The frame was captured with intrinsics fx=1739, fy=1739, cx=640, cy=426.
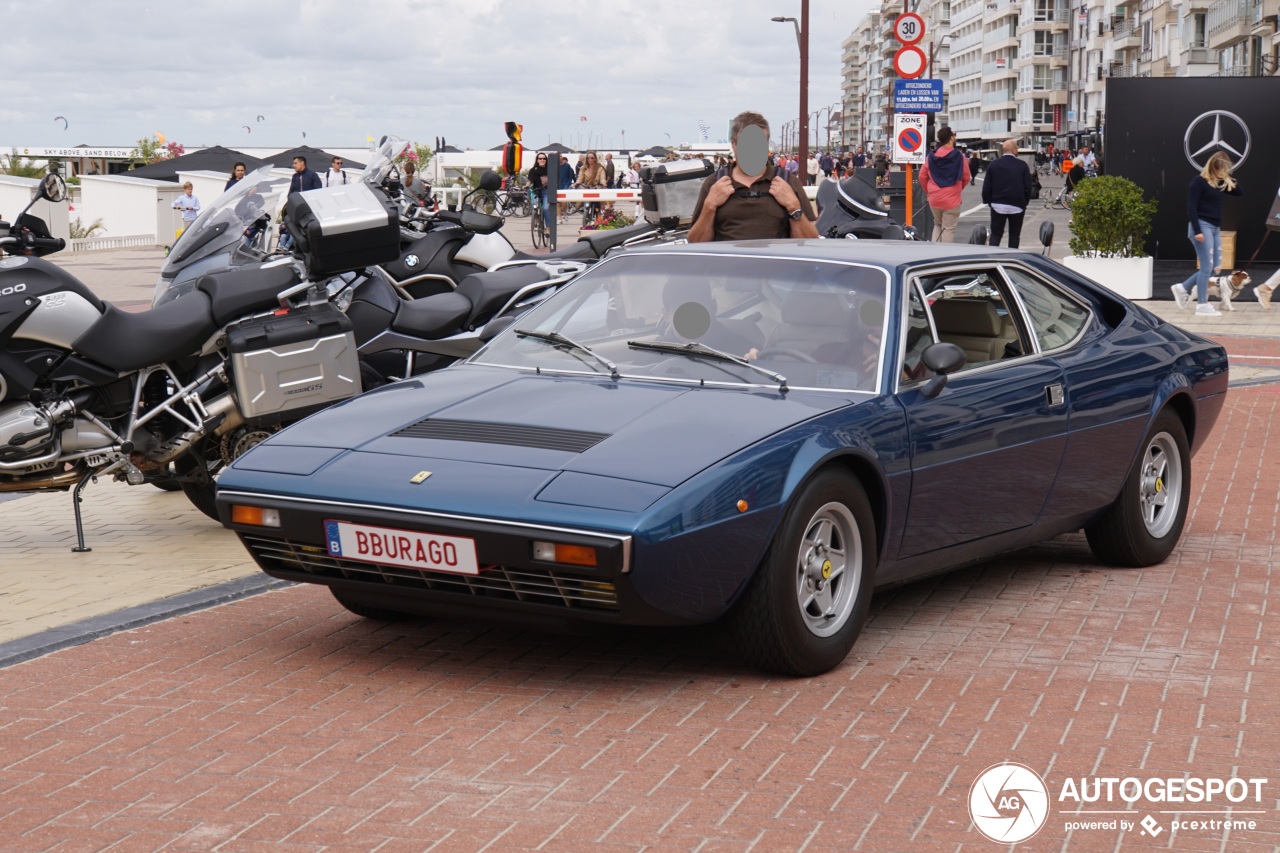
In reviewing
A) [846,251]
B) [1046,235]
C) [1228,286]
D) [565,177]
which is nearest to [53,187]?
[846,251]

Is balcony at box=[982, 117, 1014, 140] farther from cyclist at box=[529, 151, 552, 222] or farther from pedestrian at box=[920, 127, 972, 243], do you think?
pedestrian at box=[920, 127, 972, 243]

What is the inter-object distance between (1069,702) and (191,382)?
4.30 m

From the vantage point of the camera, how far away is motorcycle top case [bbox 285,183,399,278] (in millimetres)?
8023

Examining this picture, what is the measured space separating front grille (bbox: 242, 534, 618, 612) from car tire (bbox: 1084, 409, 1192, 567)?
2.92m

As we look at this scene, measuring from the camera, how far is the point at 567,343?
247 inches

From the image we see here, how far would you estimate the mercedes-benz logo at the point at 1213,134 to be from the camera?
24545mm

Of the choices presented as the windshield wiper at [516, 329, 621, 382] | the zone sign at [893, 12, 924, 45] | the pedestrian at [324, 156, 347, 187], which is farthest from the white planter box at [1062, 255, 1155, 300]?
the windshield wiper at [516, 329, 621, 382]

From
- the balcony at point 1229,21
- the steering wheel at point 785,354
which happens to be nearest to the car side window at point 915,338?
the steering wheel at point 785,354

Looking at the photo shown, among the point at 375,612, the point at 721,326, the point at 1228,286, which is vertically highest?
the point at 721,326

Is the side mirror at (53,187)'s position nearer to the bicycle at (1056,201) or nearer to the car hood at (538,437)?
the car hood at (538,437)

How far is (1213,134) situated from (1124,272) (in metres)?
4.61

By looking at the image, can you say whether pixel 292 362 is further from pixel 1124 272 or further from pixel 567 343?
pixel 1124 272

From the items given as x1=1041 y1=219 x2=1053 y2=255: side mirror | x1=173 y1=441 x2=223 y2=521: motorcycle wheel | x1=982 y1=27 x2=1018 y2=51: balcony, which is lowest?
x1=173 y1=441 x2=223 y2=521: motorcycle wheel

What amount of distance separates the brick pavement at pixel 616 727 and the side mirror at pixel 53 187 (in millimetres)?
2203
